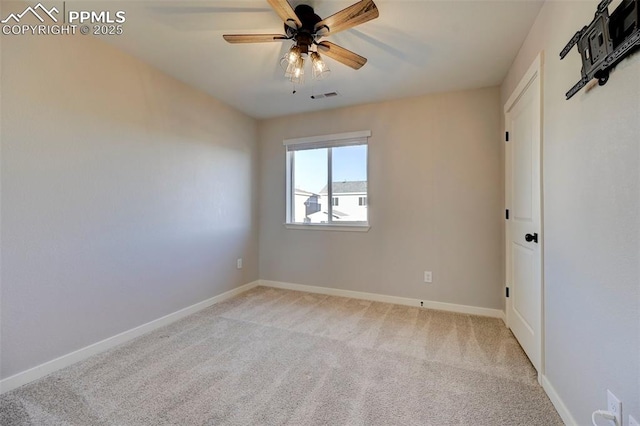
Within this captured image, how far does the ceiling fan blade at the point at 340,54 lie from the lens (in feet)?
5.78

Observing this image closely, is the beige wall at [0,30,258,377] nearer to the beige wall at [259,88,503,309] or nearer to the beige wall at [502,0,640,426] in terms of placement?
the beige wall at [259,88,503,309]

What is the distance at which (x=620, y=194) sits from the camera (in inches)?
39.3

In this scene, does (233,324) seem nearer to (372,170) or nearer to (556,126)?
(372,170)

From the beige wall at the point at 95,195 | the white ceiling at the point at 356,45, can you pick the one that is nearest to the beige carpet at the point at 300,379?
the beige wall at the point at 95,195

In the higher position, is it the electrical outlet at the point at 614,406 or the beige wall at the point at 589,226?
the beige wall at the point at 589,226

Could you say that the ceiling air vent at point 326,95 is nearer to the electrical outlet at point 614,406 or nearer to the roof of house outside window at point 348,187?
the roof of house outside window at point 348,187

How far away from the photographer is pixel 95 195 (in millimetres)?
2057

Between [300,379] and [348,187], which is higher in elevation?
[348,187]

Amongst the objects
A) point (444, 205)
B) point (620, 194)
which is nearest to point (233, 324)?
point (444, 205)

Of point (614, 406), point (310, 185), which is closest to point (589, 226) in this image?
point (614, 406)

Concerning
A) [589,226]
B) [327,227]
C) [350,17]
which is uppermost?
[350,17]

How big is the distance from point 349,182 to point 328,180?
0.98 feet

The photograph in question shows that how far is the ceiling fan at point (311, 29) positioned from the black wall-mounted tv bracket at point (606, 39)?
3.08 ft

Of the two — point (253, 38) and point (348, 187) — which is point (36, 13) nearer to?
point (253, 38)
